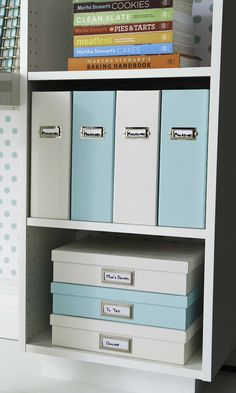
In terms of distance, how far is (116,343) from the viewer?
1.43m

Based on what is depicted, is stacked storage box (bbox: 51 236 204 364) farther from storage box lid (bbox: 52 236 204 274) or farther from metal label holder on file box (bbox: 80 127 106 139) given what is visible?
metal label holder on file box (bbox: 80 127 106 139)

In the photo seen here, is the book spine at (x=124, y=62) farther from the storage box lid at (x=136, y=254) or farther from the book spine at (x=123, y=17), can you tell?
the storage box lid at (x=136, y=254)

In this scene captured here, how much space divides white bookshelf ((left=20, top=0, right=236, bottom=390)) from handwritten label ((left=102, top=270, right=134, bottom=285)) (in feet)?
0.31

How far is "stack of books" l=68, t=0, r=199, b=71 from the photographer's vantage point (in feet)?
4.50

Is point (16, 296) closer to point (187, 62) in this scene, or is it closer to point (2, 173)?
point (2, 173)

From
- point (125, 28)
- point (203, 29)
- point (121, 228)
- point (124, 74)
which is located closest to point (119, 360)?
point (121, 228)

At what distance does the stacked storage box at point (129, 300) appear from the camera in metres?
1.37

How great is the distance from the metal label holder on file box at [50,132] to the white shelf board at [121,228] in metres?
0.19

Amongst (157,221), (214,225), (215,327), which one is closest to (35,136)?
(157,221)

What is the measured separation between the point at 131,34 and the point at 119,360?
2.34 ft

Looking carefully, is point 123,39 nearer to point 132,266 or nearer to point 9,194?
point 132,266

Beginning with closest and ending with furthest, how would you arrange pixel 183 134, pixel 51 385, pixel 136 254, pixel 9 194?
pixel 183 134
pixel 136 254
pixel 51 385
pixel 9 194

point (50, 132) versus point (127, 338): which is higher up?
point (50, 132)

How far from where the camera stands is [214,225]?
4.30ft
